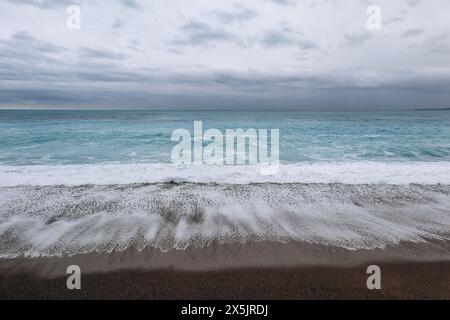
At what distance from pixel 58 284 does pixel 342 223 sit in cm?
494

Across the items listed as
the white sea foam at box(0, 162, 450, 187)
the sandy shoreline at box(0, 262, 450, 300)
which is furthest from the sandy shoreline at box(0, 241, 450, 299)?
the white sea foam at box(0, 162, 450, 187)

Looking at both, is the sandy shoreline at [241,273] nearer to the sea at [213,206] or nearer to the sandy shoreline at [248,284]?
the sandy shoreline at [248,284]

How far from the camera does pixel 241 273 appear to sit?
3.69 metres

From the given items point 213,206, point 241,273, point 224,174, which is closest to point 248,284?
point 241,273

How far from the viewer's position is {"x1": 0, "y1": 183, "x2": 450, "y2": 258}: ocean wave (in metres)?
4.67

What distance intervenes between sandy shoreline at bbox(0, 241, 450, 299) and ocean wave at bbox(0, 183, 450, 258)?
29 cm

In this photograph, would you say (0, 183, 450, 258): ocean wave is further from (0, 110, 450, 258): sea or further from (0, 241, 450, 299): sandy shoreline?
(0, 241, 450, 299): sandy shoreline

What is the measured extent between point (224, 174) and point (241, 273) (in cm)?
595

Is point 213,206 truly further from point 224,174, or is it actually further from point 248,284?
point 224,174

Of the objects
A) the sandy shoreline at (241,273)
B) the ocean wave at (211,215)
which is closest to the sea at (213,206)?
the ocean wave at (211,215)

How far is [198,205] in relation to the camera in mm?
6402

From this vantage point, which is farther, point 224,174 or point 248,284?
point 224,174
